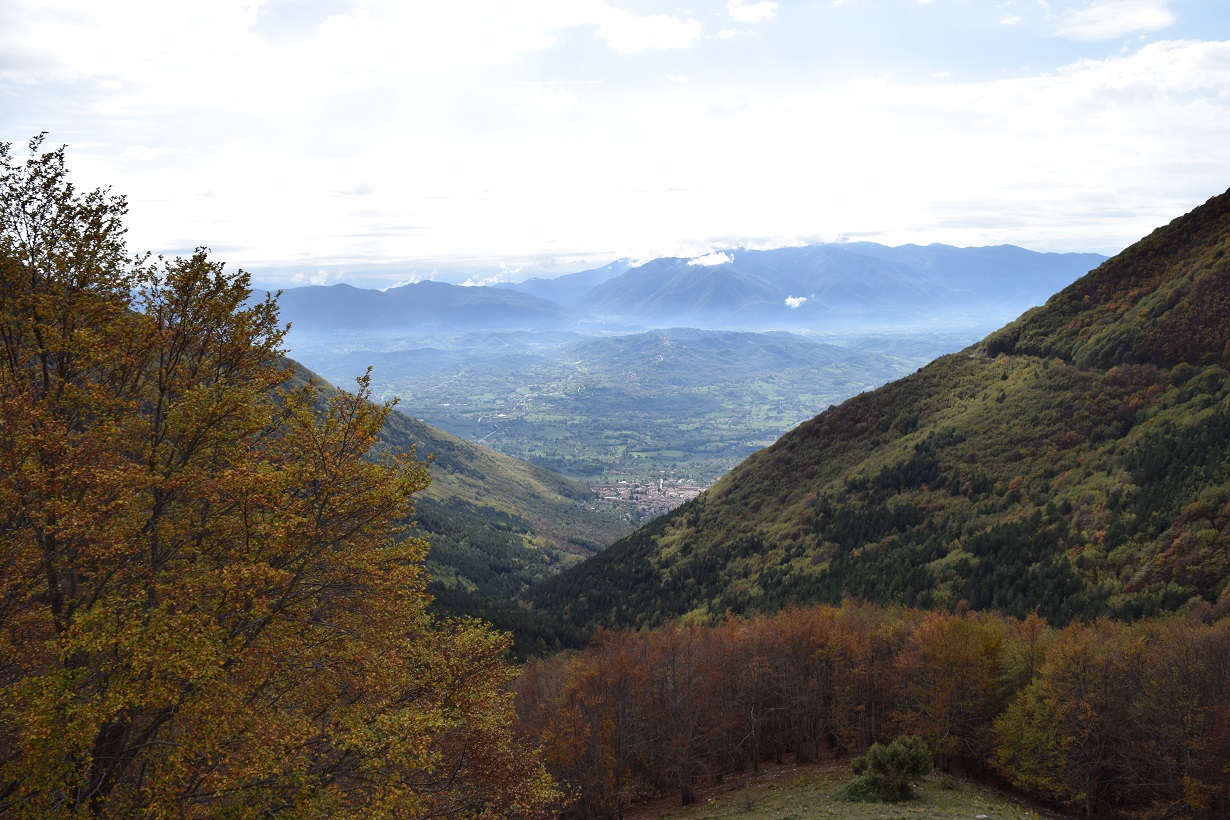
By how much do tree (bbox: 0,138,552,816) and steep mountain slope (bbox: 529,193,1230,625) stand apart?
71919mm

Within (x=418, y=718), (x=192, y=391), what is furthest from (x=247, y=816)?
(x=192, y=391)

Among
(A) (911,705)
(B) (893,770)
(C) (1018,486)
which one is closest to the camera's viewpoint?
(B) (893,770)

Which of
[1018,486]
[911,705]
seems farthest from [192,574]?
[1018,486]

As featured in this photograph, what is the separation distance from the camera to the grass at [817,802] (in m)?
37.9

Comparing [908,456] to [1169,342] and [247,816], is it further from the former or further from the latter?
[247,816]

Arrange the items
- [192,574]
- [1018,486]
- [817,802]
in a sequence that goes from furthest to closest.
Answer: [1018,486]
[817,802]
[192,574]

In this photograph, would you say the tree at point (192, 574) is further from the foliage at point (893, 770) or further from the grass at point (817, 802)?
the foliage at point (893, 770)

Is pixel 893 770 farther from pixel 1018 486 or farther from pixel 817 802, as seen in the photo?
pixel 1018 486

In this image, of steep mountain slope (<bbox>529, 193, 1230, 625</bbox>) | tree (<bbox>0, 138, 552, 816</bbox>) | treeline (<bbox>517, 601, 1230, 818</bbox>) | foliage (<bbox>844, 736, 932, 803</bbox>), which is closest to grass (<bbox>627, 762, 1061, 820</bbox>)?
foliage (<bbox>844, 736, 932, 803</bbox>)

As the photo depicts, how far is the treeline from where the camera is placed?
4091 cm

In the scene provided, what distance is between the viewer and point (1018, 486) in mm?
104812

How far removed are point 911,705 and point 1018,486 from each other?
67249 millimetres

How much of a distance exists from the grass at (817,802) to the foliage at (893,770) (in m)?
0.88

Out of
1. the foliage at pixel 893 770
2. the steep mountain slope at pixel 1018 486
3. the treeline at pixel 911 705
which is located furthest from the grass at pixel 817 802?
the steep mountain slope at pixel 1018 486
